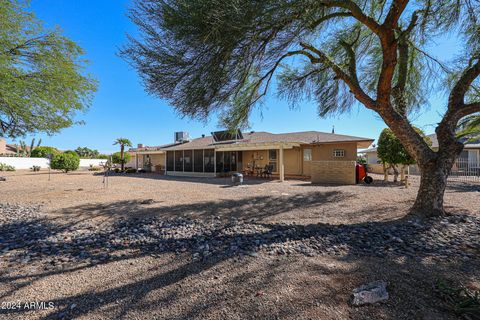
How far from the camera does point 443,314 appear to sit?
2100 mm

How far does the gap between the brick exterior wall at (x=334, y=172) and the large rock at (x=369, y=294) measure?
10.9m

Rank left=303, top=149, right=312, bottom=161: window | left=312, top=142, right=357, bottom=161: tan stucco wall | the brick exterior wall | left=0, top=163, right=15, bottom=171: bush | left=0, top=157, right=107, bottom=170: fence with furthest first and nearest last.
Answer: left=0, top=157, right=107, bottom=170: fence < left=0, top=163, right=15, bottom=171: bush < left=303, top=149, right=312, bottom=161: window < left=312, top=142, right=357, bottom=161: tan stucco wall < the brick exterior wall

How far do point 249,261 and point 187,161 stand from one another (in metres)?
18.2

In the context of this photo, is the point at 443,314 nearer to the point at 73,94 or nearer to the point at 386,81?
the point at 386,81

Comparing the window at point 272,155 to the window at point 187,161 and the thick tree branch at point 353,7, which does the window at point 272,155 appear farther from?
the thick tree branch at point 353,7

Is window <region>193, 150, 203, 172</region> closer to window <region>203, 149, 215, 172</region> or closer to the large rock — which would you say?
window <region>203, 149, 215, 172</region>

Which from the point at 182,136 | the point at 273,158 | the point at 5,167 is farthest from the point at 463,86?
the point at 5,167

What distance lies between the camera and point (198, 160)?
19.9m

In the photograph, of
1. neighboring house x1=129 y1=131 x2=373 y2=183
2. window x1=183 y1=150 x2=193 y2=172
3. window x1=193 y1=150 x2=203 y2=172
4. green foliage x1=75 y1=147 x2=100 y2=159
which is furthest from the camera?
green foliage x1=75 y1=147 x2=100 y2=159

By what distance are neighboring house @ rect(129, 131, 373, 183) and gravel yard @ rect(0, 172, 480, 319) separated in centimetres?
687

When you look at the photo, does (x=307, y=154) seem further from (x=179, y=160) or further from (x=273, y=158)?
(x=179, y=160)

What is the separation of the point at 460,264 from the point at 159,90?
626 centimetres

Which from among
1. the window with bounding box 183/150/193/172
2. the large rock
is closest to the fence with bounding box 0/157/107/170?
the window with bounding box 183/150/193/172

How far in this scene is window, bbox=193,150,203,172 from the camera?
64.7 feet
